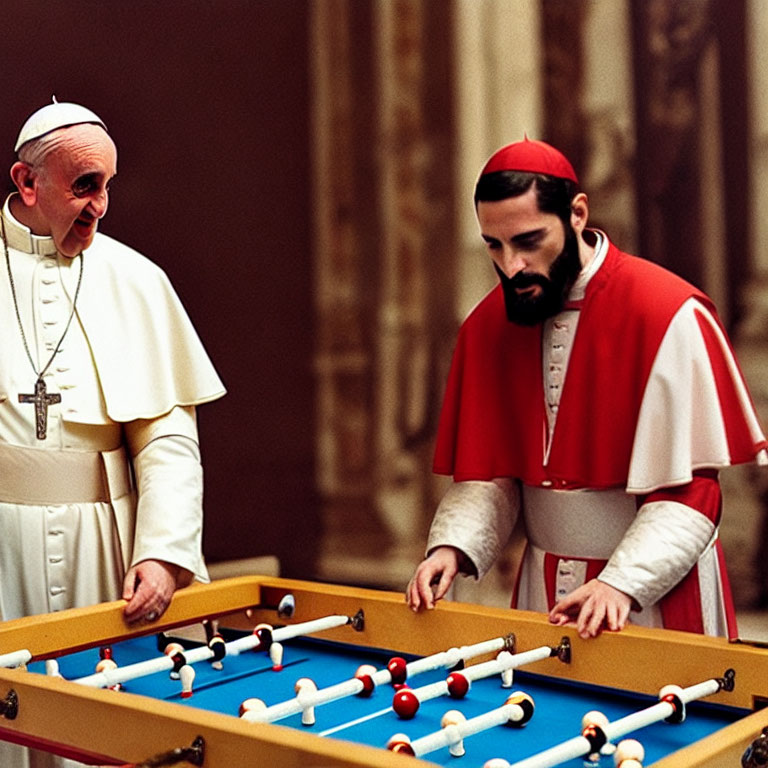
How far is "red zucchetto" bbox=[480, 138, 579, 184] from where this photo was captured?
2.84 metres

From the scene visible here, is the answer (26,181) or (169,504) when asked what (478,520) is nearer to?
(169,504)

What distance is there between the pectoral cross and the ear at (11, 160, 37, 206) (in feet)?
1.49

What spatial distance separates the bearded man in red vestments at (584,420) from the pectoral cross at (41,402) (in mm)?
970

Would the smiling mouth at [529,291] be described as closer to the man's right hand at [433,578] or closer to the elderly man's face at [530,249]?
the elderly man's face at [530,249]

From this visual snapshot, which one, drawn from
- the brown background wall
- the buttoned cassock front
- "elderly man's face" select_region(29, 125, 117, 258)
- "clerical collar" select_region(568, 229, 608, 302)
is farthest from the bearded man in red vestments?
the brown background wall

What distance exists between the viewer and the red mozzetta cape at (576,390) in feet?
9.24

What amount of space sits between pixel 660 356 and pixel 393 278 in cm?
442

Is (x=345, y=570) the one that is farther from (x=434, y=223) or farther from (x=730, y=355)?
(x=730, y=355)

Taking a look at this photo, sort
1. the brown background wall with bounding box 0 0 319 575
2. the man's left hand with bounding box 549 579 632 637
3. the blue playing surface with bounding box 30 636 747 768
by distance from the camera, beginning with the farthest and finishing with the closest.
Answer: the brown background wall with bounding box 0 0 319 575, the man's left hand with bounding box 549 579 632 637, the blue playing surface with bounding box 30 636 747 768

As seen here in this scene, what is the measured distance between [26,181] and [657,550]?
1.74 metres

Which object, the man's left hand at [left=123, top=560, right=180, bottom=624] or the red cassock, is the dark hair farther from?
the man's left hand at [left=123, top=560, right=180, bottom=624]

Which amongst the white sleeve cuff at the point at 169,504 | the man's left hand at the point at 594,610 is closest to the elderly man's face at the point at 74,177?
the white sleeve cuff at the point at 169,504

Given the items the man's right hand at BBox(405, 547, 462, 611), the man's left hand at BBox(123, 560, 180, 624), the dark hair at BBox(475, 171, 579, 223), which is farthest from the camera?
the dark hair at BBox(475, 171, 579, 223)

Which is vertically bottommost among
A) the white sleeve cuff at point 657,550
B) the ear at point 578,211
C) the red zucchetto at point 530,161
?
the white sleeve cuff at point 657,550
